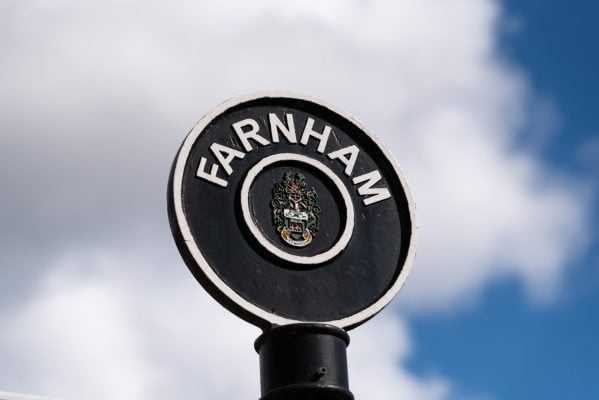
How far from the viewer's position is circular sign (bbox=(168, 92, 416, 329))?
7.37m

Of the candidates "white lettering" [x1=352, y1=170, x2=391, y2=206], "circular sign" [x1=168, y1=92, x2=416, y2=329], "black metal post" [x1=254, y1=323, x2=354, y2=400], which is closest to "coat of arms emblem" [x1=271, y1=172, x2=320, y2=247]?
"circular sign" [x1=168, y1=92, x2=416, y2=329]

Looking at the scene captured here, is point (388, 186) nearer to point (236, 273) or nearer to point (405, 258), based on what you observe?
point (405, 258)

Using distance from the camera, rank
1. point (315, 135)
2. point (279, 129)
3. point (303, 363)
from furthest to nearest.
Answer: point (315, 135) → point (279, 129) → point (303, 363)

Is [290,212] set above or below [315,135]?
below

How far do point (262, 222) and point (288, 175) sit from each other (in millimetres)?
457

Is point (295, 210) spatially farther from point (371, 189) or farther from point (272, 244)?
point (371, 189)

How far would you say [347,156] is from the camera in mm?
8297

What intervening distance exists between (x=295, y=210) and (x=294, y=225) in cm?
11

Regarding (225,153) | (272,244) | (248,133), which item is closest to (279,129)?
(248,133)

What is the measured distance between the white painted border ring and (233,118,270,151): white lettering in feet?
0.45

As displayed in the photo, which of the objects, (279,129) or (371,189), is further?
(371,189)

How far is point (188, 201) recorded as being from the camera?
7.46 metres

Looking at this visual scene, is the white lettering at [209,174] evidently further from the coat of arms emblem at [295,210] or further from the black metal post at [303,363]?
the black metal post at [303,363]

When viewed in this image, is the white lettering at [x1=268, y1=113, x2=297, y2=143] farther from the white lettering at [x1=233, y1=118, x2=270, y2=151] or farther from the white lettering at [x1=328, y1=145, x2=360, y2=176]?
the white lettering at [x1=328, y1=145, x2=360, y2=176]
